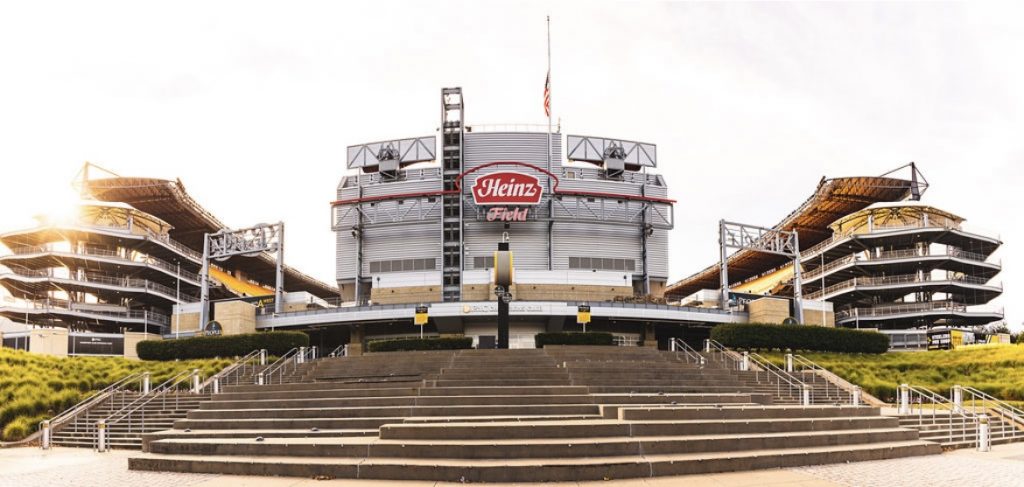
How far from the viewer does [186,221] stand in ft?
280

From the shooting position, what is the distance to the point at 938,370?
4178cm

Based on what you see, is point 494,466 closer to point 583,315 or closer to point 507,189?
point 583,315

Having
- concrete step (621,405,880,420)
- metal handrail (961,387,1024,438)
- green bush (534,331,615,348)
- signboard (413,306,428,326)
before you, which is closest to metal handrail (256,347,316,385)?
signboard (413,306,428,326)

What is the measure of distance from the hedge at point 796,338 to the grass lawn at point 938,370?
2.46ft

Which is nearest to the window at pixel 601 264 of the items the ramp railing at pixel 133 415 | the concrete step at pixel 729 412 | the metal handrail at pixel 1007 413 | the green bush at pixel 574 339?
the green bush at pixel 574 339

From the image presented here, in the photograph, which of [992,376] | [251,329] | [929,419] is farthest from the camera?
[251,329]

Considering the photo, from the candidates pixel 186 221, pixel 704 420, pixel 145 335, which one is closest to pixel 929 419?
pixel 704 420

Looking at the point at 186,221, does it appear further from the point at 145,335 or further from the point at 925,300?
the point at 925,300

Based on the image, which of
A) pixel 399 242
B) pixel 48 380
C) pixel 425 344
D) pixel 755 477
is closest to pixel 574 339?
pixel 425 344

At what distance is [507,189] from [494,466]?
1959 inches

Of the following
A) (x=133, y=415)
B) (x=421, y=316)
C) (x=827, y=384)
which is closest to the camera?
(x=133, y=415)

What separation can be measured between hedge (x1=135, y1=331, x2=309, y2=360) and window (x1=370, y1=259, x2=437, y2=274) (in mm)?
21568

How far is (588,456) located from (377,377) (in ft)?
55.7

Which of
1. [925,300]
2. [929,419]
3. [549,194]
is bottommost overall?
[929,419]
